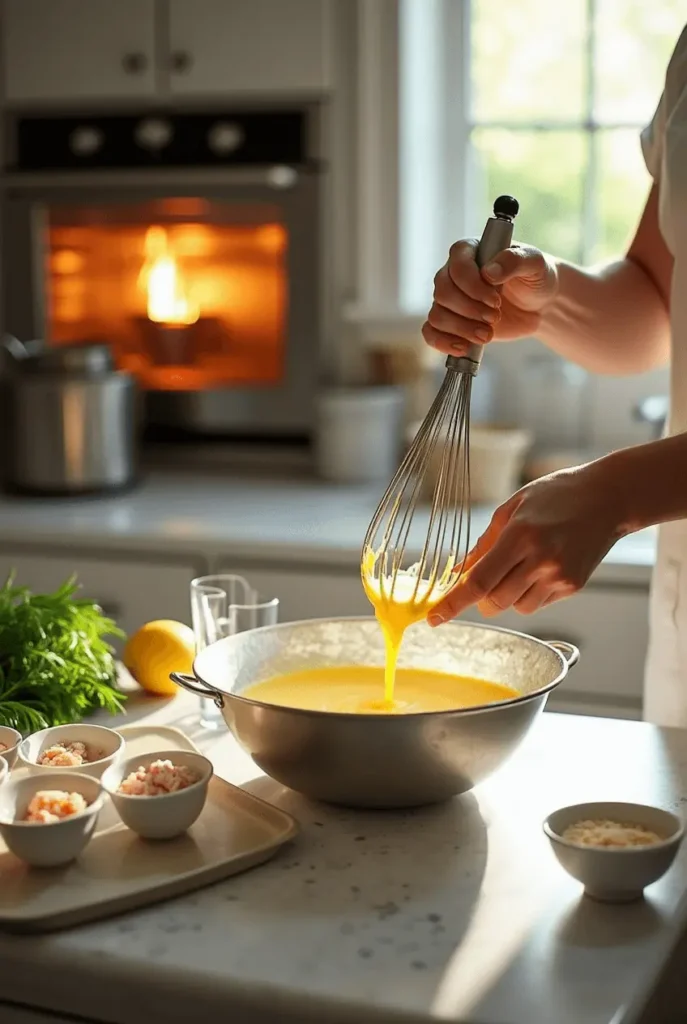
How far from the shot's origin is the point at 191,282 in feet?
9.21

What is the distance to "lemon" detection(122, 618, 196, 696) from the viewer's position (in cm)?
136

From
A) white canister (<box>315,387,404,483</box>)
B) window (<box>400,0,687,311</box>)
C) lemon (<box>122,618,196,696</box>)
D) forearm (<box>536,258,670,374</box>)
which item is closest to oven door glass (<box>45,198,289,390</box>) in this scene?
white canister (<box>315,387,404,483</box>)

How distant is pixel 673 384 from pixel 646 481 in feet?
1.41

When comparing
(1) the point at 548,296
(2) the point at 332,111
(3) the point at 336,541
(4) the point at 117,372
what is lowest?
(3) the point at 336,541

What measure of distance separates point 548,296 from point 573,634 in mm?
758

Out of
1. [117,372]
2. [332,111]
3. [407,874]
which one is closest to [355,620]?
[407,874]

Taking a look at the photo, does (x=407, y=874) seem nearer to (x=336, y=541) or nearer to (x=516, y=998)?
(x=516, y=998)

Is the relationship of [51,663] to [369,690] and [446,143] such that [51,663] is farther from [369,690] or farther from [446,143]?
[446,143]

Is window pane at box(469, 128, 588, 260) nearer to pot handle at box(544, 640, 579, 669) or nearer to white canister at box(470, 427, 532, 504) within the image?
white canister at box(470, 427, 532, 504)

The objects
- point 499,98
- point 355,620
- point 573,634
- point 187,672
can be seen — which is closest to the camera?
point 355,620

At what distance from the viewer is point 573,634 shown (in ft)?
6.84

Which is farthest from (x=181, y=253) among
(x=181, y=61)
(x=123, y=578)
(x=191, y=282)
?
(x=123, y=578)

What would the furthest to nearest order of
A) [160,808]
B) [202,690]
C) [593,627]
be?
[593,627], [202,690], [160,808]

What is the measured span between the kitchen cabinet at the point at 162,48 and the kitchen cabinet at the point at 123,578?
98cm
